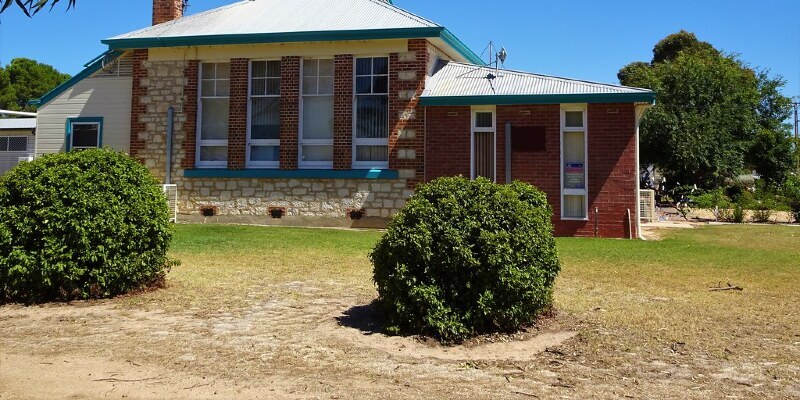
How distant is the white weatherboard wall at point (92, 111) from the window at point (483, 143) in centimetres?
1002

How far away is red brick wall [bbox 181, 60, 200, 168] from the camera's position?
56.3ft

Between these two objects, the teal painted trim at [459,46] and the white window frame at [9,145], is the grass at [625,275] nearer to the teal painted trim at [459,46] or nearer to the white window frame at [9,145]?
the teal painted trim at [459,46]

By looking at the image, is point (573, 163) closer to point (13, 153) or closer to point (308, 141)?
point (308, 141)

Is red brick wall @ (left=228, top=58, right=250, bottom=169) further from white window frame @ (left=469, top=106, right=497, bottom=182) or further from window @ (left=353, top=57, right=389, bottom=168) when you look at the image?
white window frame @ (left=469, top=106, right=497, bottom=182)

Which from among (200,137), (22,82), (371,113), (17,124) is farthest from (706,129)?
(22,82)

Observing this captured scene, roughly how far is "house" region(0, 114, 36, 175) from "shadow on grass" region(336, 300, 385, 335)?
76.7 feet

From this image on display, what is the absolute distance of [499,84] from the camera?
15781 millimetres

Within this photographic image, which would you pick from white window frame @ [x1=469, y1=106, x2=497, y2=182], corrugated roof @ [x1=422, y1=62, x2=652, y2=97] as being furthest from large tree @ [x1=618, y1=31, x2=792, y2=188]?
white window frame @ [x1=469, y1=106, x2=497, y2=182]

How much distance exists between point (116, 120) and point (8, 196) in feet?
39.2

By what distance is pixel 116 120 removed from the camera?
17969mm

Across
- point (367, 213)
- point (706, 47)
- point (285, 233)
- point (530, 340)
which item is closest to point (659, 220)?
point (367, 213)

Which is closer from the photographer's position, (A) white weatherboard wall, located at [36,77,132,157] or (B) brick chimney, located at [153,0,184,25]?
(A) white weatherboard wall, located at [36,77,132,157]

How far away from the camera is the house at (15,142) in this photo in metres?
24.7

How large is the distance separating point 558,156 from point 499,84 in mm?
2464
